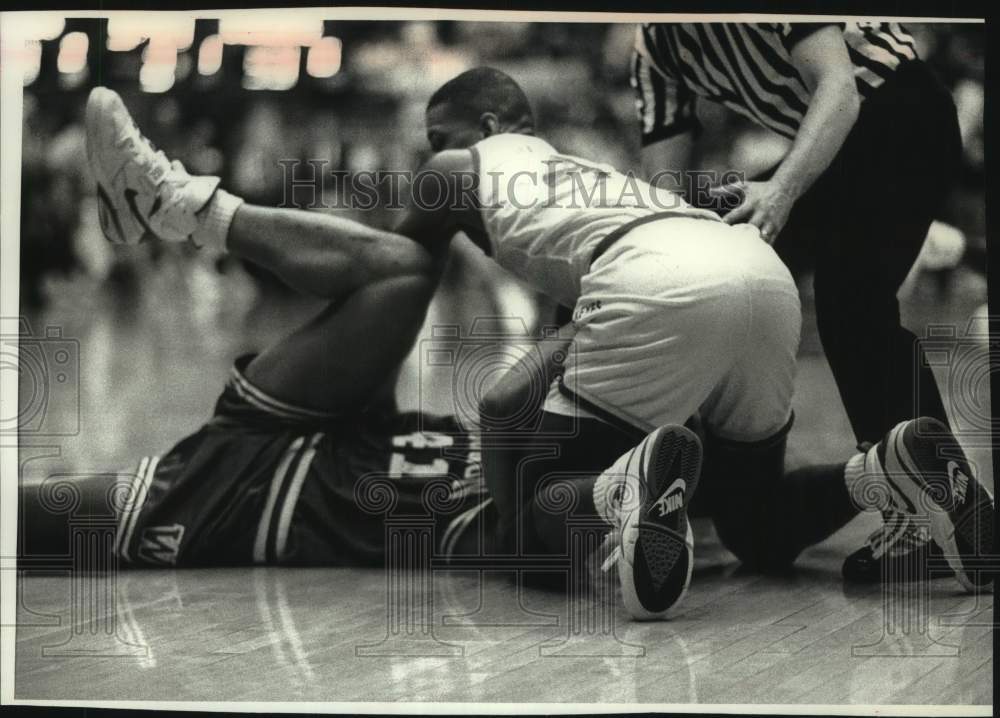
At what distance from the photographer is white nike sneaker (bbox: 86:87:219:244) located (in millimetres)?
3570

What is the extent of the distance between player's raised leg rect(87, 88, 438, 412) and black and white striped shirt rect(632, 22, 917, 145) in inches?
31.5

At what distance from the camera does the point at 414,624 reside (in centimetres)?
345

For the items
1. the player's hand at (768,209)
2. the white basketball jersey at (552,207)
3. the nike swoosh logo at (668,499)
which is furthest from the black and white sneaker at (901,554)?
the white basketball jersey at (552,207)

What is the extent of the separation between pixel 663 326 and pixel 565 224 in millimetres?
400

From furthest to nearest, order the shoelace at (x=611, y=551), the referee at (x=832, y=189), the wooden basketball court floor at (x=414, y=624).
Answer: the referee at (x=832, y=189)
the shoelace at (x=611, y=551)
the wooden basketball court floor at (x=414, y=624)

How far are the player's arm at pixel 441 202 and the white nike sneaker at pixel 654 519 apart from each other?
81 cm

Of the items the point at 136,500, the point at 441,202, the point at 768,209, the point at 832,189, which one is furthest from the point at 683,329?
the point at 136,500

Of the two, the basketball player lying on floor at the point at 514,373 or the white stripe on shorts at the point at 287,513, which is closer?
the basketball player lying on floor at the point at 514,373

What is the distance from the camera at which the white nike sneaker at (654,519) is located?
11.0 feet

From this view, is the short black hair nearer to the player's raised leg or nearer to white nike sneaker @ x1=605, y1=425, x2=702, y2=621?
the player's raised leg

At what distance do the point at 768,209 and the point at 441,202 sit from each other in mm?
925

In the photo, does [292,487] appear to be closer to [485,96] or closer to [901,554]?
[485,96]

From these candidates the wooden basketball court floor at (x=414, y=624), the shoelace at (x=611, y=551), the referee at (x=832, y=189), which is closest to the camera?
the wooden basketball court floor at (x=414, y=624)

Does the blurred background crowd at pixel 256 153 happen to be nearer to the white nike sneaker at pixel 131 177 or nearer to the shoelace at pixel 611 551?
the white nike sneaker at pixel 131 177
